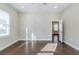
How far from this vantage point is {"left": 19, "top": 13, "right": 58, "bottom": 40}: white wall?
247cm

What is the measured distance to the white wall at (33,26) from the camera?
2475mm

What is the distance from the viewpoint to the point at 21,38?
2469 mm

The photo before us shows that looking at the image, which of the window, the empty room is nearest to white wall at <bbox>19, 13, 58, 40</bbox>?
the empty room

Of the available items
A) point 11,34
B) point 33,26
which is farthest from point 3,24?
point 33,26

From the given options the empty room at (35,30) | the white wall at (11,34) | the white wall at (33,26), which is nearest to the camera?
the empty room at (35,30)

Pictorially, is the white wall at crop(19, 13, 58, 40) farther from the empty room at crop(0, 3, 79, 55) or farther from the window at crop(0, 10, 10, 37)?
the window at crop(0, 10, 10, 37)

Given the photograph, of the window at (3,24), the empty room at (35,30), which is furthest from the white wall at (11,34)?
the window at (3,24)

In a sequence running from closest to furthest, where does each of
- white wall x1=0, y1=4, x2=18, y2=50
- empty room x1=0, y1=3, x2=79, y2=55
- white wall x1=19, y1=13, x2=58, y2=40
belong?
1. empty room x1=0, y1=3, x2=79, y2=55
2. white wall x1=19, y1=13, x2=58, y2=40
3. white wall x1=0, y1=4, x2=18, y2=50

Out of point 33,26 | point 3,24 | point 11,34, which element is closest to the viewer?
point 3,24

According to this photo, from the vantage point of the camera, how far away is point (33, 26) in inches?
100

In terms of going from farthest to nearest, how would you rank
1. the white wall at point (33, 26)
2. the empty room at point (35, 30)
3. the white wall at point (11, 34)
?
the white wall at point (11, 34) → the white wall at point (33, 26) → the empty room at point (35, 30)

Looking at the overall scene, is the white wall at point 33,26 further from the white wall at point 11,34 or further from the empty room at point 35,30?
the white wall at point 11,34

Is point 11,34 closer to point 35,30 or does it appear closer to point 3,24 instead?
point 3,24
